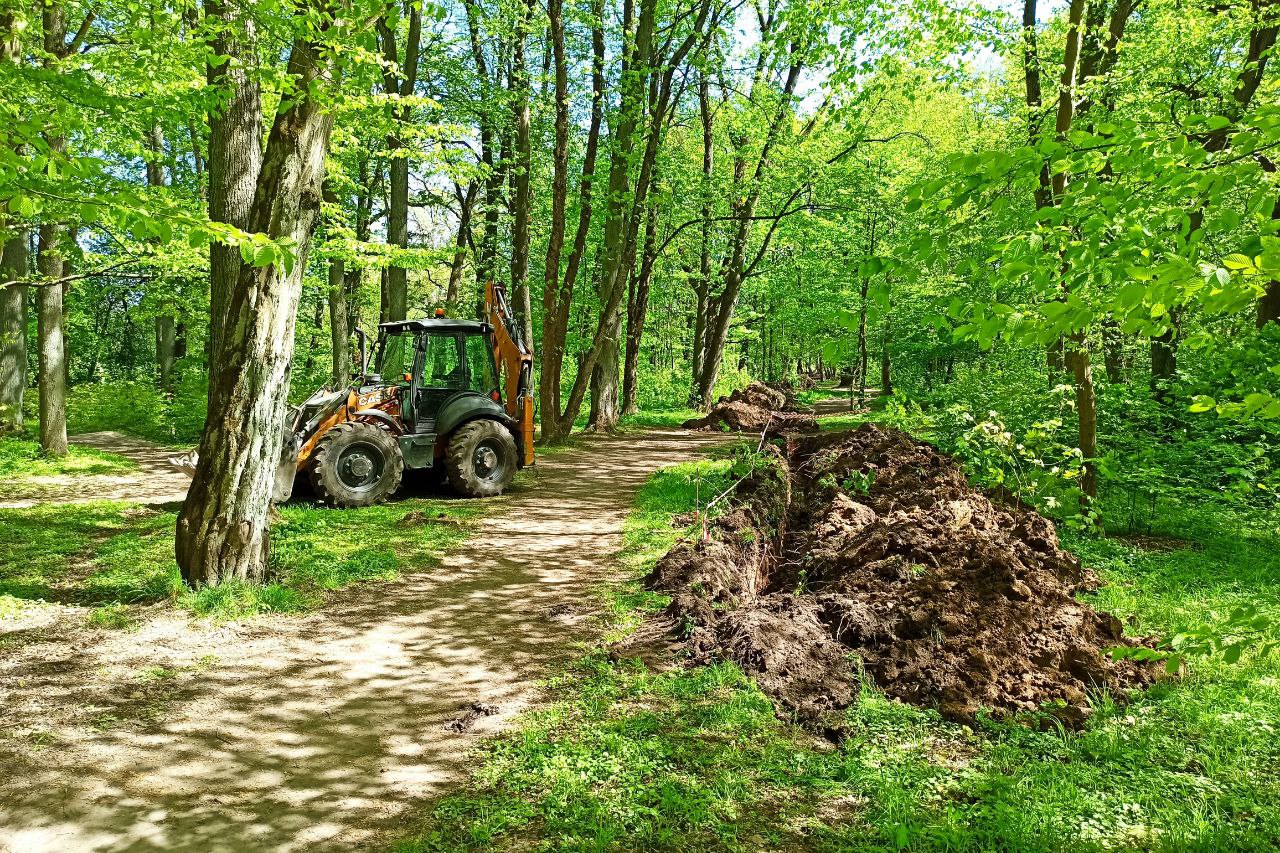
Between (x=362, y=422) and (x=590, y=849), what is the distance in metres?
7.41

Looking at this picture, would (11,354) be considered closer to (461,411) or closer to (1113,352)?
(461,411)

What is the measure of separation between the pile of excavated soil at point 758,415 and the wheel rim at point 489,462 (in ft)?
18.4

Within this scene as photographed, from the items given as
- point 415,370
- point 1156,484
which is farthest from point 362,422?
point 1156,484

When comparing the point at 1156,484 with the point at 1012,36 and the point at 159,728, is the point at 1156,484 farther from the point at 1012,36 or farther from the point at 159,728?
the point at 159,728

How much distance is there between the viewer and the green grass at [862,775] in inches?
117

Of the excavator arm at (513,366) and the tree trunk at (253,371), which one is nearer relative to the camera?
the tree trunk at (253,371)

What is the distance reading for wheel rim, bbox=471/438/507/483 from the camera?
33.7 ft

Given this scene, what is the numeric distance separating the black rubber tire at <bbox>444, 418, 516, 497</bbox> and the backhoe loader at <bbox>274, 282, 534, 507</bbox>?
0.05 ft

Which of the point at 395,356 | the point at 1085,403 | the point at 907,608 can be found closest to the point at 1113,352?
the point at 1085,403

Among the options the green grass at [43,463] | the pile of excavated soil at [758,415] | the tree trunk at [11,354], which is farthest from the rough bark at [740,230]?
the tree trunk at [11,354]

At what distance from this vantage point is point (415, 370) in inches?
386

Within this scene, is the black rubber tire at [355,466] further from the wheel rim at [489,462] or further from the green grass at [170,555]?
the wheel rim at [489,462]

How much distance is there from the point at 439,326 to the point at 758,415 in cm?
1123

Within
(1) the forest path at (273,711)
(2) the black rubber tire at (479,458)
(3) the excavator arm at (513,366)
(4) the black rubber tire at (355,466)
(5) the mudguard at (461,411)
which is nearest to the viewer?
(1) the forest path at (273,711)
